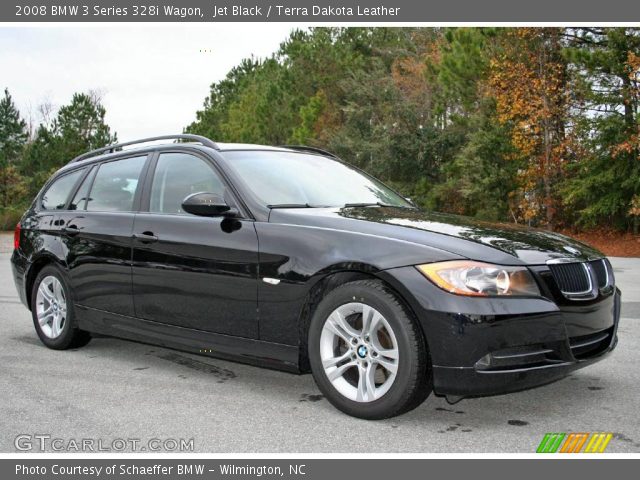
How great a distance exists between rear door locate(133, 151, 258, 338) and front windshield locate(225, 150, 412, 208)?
8.8 inches

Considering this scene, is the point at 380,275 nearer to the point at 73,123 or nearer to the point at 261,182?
the point at 261,182

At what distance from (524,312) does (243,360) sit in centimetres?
182

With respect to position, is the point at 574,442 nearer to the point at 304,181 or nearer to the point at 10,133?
the point at 304,181

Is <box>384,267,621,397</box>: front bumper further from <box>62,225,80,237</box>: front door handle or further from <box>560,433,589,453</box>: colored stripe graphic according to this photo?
<box>62,225,80,237</box>: front door handle

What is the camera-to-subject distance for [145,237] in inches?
210

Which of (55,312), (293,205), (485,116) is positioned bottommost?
(55,312)

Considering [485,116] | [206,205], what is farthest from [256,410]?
[485,116]

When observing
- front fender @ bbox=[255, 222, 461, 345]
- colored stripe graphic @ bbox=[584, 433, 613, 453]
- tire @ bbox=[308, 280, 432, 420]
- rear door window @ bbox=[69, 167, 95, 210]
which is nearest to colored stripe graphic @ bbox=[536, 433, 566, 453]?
colored stripe graphic @ bbox=[584, 433, 613, 453]

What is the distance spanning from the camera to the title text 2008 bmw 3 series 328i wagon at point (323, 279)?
3.88m

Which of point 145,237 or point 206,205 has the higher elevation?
point 206,205

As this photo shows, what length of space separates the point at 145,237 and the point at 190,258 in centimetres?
57

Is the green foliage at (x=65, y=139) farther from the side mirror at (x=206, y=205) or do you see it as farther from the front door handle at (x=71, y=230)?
the side mirror at (x=206, y=205)

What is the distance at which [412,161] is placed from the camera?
35.2m
